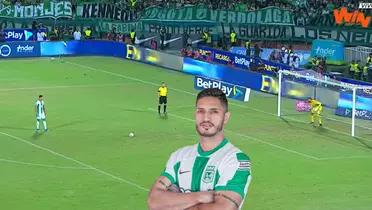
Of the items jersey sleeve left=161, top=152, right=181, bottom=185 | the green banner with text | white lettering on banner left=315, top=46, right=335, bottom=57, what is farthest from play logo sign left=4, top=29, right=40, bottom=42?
jersey sleeve left=161, top=152, right=181, bottom=185

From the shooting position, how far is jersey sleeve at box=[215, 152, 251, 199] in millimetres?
5871

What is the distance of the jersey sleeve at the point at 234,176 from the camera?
19.3 feet

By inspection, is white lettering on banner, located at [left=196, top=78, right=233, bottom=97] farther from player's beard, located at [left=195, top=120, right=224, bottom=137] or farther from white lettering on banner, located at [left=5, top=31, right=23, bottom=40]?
player's beard, located at [left=195, top=120, right=224, bottom=137]

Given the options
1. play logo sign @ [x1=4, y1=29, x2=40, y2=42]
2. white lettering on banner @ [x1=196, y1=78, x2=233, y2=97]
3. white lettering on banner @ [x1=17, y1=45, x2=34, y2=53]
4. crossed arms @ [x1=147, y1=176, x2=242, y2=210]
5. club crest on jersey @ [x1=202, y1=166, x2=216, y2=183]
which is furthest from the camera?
play logo sign @ [x1=4, y1=29, x2=40, y2=42]

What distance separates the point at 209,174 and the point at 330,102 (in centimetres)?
3403

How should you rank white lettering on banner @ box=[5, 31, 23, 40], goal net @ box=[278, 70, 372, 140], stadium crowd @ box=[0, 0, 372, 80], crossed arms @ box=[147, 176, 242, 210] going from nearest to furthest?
1. crossed arms @ box=[147, 176, 242, 210]
2. goal net @ box=[278, 70, 372, 140]
3. stadium crowd @ box=[0, 0, 372, 80]
4. white lettering on banner @ box=[5, 31, 23, 40]

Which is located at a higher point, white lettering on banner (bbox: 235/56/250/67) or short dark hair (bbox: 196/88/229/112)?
short dark hair (bbox: 196/88/229/112)

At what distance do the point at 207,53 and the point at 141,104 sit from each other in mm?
13893

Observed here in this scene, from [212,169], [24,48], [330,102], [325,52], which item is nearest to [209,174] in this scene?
[212,169]

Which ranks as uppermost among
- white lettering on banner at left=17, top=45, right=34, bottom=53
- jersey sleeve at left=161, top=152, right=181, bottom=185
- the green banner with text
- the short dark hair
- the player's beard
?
the short dark hair

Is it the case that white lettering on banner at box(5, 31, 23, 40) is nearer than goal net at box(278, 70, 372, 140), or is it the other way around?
goal net at box(278, 70, 372, 140)

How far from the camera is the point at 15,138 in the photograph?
31.3m

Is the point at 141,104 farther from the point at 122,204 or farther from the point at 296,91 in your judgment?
the point at 122,204

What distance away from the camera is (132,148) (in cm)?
2986
